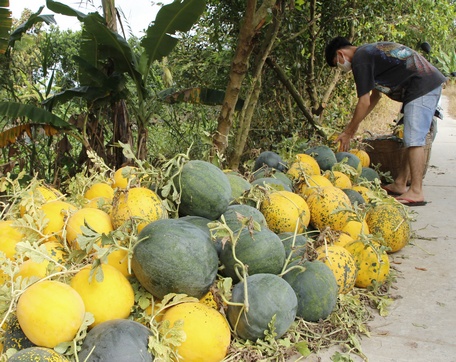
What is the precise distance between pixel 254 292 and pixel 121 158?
3.49 meters

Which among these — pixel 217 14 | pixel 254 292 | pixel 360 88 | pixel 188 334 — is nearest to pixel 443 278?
pixel 254 292

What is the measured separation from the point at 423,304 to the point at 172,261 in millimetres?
1603

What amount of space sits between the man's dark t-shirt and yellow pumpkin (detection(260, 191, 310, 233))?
2.48 metres

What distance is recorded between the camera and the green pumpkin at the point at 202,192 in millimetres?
2447

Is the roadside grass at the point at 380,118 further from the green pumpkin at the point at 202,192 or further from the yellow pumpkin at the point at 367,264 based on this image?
the green pumpkin at the point at 202,192

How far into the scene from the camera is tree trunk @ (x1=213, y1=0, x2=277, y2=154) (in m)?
3.61

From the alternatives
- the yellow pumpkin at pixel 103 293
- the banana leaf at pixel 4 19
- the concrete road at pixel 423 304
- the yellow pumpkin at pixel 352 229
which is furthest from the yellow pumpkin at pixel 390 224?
the banana leaf at pixel 4 19

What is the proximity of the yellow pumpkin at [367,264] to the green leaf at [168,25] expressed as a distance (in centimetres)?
268

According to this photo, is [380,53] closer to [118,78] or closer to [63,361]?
[118,78]

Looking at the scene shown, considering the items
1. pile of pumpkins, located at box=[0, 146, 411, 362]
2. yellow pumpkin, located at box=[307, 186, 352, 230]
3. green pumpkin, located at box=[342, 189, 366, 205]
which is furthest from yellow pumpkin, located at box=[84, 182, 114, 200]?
green pumpkin, located at box=[342, 189, 366, 205]

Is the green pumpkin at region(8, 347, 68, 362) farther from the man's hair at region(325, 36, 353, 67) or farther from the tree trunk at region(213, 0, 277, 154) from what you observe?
the man's hair at region(325, 36, 353, 67)

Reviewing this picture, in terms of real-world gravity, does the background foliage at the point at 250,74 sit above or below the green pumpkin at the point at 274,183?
above

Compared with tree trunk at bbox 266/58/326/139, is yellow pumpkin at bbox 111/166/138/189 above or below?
below

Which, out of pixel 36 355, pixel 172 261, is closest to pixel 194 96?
pixel 172 261
